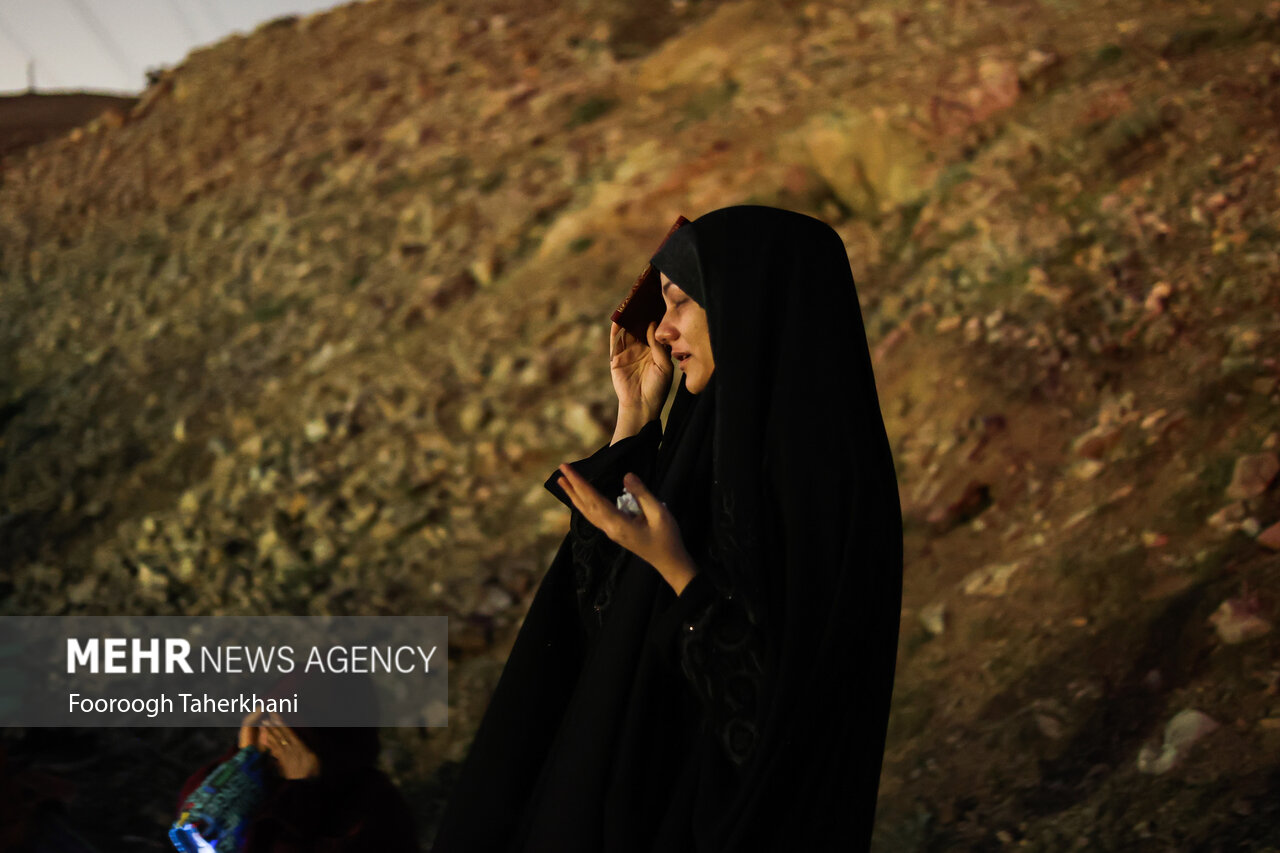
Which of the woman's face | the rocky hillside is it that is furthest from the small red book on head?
the rocky hillside

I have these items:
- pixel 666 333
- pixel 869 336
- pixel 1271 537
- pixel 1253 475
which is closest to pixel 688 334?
pixel 666 333

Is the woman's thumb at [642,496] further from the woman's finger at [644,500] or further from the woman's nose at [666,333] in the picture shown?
the woman's nose at [666,333]

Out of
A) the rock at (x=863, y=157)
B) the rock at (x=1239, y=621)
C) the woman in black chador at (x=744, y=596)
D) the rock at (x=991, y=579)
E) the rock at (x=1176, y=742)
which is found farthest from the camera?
the rock at (x=863, y=157)

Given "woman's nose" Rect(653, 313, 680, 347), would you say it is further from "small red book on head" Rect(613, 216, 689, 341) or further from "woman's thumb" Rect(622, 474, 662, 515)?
"woman's thumb" Rect(622, 474, 662, 515)

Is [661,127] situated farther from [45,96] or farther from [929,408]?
[45,96]

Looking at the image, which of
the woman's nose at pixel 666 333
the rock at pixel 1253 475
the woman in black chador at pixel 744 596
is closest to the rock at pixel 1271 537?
the rock at pixel 1253 475

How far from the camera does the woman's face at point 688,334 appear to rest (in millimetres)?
1794

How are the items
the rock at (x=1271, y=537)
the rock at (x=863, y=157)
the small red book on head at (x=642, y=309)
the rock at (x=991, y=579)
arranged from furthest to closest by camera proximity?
the rock at (x=863, y=157), the rock at (x=991, y=579), the rock at (x=1271, y=537), the small red book on head at (x=642, y=309)

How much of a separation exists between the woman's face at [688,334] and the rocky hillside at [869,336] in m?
2.49

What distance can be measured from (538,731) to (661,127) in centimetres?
762

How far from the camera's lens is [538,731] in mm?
1923

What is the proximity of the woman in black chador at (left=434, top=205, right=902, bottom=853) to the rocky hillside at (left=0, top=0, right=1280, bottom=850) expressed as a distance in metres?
2.24

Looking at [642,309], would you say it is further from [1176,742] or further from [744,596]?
[1176,742]

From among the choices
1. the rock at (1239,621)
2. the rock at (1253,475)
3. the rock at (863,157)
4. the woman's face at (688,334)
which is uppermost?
the woman's face at (688,334)
